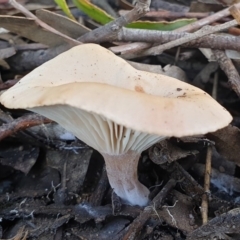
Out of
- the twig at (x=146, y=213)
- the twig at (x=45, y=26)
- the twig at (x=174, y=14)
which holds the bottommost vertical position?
the twig at (x=146, y=213)

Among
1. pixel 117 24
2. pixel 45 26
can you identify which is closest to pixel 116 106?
pixel 117 24

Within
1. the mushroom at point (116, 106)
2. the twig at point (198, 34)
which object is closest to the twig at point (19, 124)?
the mushroom at point (116, 106)

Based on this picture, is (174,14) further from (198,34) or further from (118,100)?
(118,100)

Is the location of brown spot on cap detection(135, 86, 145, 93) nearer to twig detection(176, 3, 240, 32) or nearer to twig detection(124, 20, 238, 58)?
twig detection(124, 20, 238, 58)

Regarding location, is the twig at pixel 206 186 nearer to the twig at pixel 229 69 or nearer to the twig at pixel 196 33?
the twig at pixel 229 69

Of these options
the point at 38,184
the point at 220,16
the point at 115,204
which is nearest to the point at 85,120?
the point at 115,204

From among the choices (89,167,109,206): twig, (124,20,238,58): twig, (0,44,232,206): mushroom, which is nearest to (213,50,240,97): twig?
(124,20,238,58): twig

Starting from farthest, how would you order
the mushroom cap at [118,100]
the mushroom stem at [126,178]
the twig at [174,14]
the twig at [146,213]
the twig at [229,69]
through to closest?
the twig at [174,14]
the twig at [229,69]
the mushroom stem at [126,178]
the twig at [146,213]
the mushroom cap at [118,100]
